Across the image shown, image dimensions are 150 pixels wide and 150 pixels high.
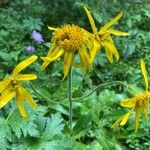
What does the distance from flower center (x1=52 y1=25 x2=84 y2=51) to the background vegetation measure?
14.7 inches

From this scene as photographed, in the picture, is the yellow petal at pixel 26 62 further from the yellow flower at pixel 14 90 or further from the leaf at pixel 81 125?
the leaf at pixel 81 125

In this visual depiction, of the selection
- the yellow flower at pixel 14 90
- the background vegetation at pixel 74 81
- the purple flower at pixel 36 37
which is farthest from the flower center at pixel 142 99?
the purple flower at pixel 36 37

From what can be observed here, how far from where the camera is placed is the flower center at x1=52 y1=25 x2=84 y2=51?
2361mm

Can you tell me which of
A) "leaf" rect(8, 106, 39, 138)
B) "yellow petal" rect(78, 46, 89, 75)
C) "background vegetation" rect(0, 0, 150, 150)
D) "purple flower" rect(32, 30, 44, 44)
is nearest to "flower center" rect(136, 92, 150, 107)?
"background vegetation" rect(0, 0, 150, 150)

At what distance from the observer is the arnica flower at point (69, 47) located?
236cm

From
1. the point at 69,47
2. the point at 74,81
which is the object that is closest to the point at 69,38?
the point at 69,47

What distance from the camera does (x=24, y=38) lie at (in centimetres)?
434

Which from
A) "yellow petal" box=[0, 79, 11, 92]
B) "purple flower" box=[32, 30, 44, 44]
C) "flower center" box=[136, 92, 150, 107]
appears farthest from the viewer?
"purple flower" box=[32, 30, 44, 44]

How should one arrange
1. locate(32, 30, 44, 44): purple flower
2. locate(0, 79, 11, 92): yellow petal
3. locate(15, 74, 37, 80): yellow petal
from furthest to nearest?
locate(32, 30, 44, 44): purple flower → locate(0, 79, 11, 92): yellow petal → locate(15, 74, 37, 80): yellow petal

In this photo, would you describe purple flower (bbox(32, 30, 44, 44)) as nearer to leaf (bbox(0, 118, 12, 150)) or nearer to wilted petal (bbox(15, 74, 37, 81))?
leaf (bbox(0, 118, 12, 150))

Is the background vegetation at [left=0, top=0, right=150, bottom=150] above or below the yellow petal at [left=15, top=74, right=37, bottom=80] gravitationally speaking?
below

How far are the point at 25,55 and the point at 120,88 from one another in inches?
29.2

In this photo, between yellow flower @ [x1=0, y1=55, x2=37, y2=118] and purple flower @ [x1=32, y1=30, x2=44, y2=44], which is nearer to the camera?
yellow flower @ [x1=0, y1=55, x2=37, y2=118]

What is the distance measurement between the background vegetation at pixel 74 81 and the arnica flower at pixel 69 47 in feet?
1.04
